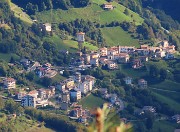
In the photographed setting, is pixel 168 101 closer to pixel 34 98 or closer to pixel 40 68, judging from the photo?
pixel 34 98

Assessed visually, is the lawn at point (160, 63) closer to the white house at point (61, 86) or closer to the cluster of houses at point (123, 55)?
the cluster of houses at point (123, 55)

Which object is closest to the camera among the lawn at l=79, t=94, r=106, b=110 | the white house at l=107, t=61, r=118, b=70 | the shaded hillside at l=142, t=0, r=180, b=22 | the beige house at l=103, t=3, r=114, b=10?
the lawn at l=79, t=94, r=106, b=110

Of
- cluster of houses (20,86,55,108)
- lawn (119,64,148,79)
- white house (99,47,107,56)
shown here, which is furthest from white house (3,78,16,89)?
white house (99,47,107,56)

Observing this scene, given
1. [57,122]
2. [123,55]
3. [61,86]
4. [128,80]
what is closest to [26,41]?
[123,55]

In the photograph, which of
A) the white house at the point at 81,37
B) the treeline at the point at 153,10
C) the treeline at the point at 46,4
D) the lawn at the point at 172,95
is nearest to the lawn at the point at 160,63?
the lawn at the point at 172,95

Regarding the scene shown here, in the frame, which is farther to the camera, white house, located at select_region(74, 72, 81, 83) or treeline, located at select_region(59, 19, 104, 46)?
treeline, located at select_region(59, 19, 104, 46)

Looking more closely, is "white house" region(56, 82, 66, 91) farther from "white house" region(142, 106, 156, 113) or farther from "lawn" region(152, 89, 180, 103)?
"lawn" region(152, 89, 180, 103)

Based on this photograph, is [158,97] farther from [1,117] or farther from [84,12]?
[84,12]
